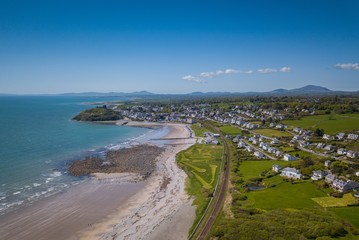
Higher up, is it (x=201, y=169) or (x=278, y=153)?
(x=278, y=153)

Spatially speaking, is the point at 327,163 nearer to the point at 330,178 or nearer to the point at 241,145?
the point at 330,178

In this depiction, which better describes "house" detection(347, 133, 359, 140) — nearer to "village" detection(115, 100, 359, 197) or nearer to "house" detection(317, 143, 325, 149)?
"village" detection(115, 100, 359, 197)

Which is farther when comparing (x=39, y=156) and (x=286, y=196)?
(x=39, y=156)

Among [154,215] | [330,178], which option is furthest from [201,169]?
[330,178]

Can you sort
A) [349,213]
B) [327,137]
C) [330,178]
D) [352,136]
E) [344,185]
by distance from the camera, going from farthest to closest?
[327,137]
[352,136]
[330,178]
[344,185]
[349,213]

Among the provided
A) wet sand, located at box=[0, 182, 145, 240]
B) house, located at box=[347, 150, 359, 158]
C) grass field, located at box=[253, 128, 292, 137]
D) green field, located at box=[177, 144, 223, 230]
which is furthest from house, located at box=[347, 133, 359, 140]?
wet sand, located at box=[0, 182, 145, 240]

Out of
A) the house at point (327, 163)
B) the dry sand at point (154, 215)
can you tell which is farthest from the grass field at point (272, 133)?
the dry sand at point (154, 215)
